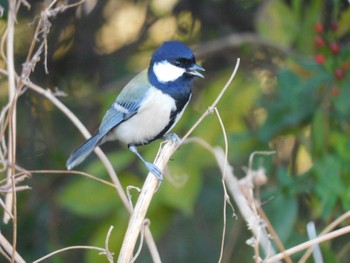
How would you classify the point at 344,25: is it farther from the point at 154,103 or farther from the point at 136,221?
the point at 136,221

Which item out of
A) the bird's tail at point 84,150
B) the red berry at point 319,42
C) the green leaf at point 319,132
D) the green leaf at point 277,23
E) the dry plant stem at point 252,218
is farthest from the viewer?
the green leaf at point 277,23

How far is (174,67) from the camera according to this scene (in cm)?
241

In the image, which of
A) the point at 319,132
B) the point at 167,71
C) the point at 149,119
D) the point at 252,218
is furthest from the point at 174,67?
the point at 252,218

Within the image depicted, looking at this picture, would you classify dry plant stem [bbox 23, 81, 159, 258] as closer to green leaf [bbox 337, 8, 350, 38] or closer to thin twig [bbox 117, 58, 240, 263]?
thin twig [bbox 117, 58, 240, 263]

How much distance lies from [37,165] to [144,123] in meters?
0.98

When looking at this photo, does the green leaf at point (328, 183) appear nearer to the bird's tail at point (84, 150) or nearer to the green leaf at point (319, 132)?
the green leaf at point (319, 132)

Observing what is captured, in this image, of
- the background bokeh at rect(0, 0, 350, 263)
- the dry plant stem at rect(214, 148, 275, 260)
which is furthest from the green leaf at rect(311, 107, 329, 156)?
the dry plant stem at rect(214, 148, 275, 260)

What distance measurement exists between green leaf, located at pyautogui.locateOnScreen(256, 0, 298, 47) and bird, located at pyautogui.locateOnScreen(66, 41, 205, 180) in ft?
1.75

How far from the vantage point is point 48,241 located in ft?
10.7

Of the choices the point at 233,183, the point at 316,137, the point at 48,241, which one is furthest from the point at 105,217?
the point at 233,183

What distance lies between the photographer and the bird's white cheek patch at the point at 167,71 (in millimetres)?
2400

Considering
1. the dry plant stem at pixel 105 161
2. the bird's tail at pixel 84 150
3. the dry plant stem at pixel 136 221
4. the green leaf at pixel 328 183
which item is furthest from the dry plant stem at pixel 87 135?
the green leaf at pixel 328 183

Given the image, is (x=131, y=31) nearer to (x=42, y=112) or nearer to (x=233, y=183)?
(x=42, y=112)

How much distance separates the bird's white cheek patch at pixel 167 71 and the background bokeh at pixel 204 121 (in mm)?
299
